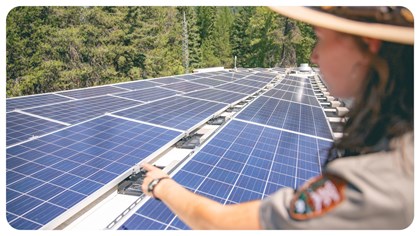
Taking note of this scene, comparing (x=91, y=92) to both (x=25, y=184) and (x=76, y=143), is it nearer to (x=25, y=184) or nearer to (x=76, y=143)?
(x=76, y=143)

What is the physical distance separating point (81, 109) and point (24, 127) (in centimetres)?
167

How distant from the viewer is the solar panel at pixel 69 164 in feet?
10.2

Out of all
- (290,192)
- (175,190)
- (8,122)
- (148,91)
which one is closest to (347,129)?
(290,192)

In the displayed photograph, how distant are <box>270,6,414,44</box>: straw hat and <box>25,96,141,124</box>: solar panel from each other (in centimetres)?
550

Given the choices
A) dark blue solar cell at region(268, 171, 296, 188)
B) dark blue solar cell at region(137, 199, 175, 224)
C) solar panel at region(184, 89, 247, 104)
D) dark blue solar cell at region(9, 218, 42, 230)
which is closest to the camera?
dark blue solar cell at region(9, 218, 42, 230)

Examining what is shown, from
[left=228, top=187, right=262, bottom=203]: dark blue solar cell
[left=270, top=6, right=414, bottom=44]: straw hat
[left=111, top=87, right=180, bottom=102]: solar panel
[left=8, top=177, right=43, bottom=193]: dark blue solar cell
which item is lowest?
[left=111, top=87, right=180, bottom=102]: solar panel

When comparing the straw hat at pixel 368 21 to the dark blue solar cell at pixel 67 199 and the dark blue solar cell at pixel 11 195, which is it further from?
the dark blue solar cell at pixel 11 195

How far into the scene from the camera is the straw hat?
92cm

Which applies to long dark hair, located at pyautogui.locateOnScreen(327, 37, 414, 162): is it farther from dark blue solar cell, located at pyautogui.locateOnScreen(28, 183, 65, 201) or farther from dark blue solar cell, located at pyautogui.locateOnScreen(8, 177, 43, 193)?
dark blue solar cell, located at pyautogui.locateOnScreen(8, 177, 43, 193)

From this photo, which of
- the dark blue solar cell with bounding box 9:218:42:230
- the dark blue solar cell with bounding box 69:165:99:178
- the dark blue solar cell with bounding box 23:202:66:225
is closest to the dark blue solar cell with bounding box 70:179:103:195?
the dark blue solar cell with bounding box 69:165:99:178

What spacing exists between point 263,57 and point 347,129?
1603 cm

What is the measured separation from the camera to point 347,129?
1162mm

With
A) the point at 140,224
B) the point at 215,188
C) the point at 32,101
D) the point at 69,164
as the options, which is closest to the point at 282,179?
the point at 215,188

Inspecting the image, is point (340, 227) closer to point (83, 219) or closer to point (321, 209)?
point (321, 209)
